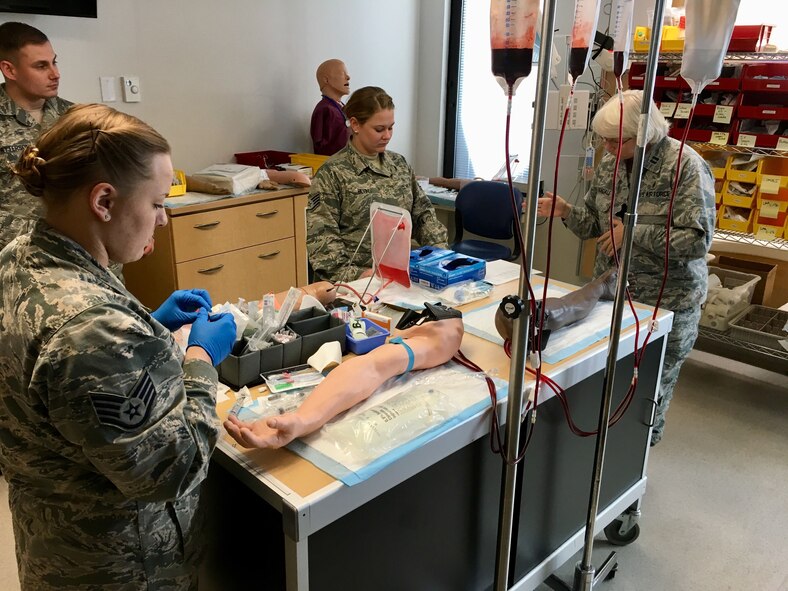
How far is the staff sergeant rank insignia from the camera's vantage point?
2.61 feet

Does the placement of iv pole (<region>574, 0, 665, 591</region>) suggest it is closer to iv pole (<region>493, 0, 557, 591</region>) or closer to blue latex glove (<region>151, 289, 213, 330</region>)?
iv pole (<region>493, 0, 557, 591</region>)

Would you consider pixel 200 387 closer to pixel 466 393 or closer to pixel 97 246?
pixel 97 246

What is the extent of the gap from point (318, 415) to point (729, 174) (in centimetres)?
264

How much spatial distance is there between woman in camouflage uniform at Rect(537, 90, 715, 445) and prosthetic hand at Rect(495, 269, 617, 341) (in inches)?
8.5

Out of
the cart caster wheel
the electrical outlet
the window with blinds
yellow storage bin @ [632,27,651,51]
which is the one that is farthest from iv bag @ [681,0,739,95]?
A: the window with blinds

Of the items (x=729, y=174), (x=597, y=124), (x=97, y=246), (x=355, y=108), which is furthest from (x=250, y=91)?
(x=97, y=246)

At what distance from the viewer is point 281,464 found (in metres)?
1.07

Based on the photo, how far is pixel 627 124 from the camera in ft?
6.43

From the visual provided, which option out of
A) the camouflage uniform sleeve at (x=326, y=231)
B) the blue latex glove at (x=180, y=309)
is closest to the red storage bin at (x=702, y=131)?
the camouflage uniform sleeve at (x=326, y=231)

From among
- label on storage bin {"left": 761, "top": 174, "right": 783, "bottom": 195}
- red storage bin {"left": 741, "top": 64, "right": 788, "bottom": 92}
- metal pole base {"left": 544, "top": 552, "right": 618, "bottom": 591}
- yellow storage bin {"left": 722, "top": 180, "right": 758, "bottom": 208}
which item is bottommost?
metal pole base {"left": 544, "top": 552, "right": 618, "bottom": 591}

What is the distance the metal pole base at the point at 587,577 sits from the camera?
159 centimetres

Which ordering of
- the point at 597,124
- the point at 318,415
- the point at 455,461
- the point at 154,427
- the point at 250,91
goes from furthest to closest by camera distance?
the point at 250,91
the point at 597,124
the point at 455,461
the point at 318,415
the point at 154,427

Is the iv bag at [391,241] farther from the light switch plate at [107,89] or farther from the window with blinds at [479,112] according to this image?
the window with blinds at [479,112]

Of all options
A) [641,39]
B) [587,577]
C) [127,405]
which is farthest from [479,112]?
[127,405]
